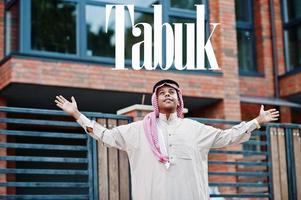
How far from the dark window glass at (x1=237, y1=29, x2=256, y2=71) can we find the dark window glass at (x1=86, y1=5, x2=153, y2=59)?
2841 millimetres

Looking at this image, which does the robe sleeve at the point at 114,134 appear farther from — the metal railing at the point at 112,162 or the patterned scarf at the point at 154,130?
the metal railing at the point at 112,162

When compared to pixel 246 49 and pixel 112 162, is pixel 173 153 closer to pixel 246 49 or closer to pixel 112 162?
pixel 112 162

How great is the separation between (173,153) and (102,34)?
20.4 ft

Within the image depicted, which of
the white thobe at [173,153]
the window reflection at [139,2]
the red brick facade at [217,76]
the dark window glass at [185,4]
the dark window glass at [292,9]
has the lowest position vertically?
the white thobe at [173,153]

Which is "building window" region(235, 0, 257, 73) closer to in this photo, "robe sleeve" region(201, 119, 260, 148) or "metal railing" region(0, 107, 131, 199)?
"metal railing" region(0, 107, 131, 199)

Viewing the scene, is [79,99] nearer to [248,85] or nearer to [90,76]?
[90,76]

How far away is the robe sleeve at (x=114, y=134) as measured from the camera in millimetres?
5125

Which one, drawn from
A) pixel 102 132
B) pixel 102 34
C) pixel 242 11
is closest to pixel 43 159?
pixel 102 132

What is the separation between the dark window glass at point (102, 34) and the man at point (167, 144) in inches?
218

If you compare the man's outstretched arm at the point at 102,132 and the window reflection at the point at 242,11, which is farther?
the window reflection at the point at 242,11

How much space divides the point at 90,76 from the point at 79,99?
74 cm

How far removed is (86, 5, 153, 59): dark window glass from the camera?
10.7m

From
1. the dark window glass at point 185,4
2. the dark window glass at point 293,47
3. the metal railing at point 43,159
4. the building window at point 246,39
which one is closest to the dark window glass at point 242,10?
the building window at point 246,39

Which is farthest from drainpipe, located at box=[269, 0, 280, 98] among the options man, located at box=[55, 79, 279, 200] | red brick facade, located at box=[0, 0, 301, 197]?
man, located at box=[55, 79, 279, 200]
